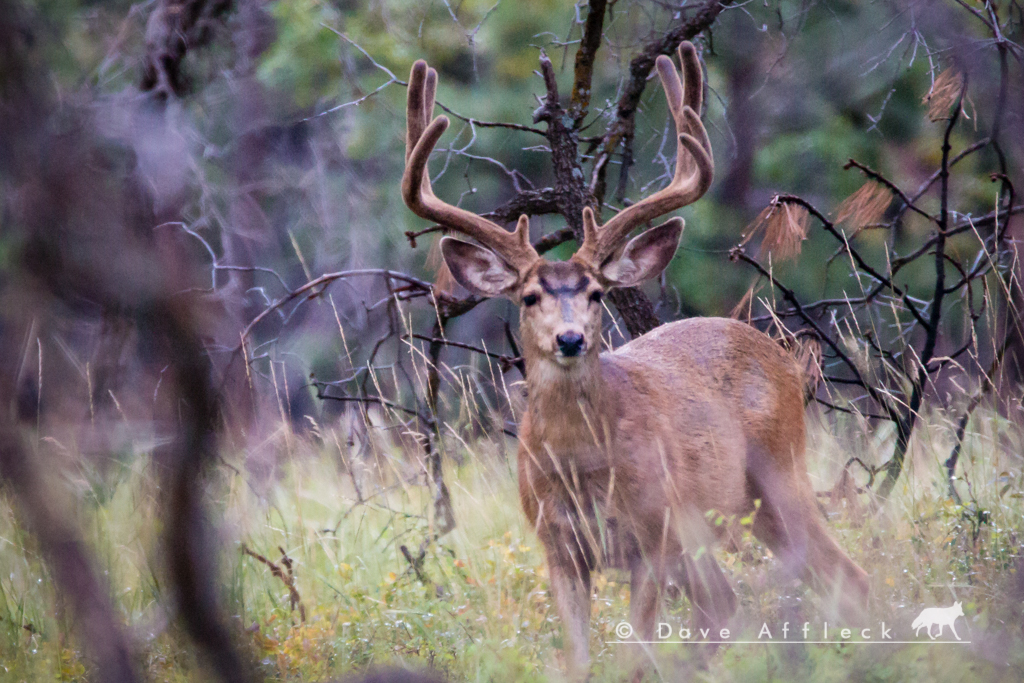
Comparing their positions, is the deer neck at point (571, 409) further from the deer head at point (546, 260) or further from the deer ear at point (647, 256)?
the deer ear at point (647, 256)

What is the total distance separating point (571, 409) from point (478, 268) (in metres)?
0.85

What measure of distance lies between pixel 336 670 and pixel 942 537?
255 cm

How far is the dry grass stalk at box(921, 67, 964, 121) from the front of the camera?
5.05m

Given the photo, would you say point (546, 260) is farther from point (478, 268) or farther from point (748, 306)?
point (748, 306)

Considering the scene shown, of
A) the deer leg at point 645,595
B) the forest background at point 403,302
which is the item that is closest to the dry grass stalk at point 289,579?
the forest background at point 403,302

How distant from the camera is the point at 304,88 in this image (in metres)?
6.97

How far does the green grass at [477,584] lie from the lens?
321 centimetres

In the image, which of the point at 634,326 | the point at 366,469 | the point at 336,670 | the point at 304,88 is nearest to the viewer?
the point at 336,670

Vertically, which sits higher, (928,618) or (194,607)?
(194,607)

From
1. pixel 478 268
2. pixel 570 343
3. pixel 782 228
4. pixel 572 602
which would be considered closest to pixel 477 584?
pixel 572 602

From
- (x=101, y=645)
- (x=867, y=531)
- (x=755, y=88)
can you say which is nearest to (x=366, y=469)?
(x=867, y=531)

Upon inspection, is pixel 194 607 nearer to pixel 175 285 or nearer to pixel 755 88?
pixel 175 285

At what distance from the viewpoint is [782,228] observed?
507cm

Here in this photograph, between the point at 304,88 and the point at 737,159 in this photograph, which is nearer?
the point at 304,88
